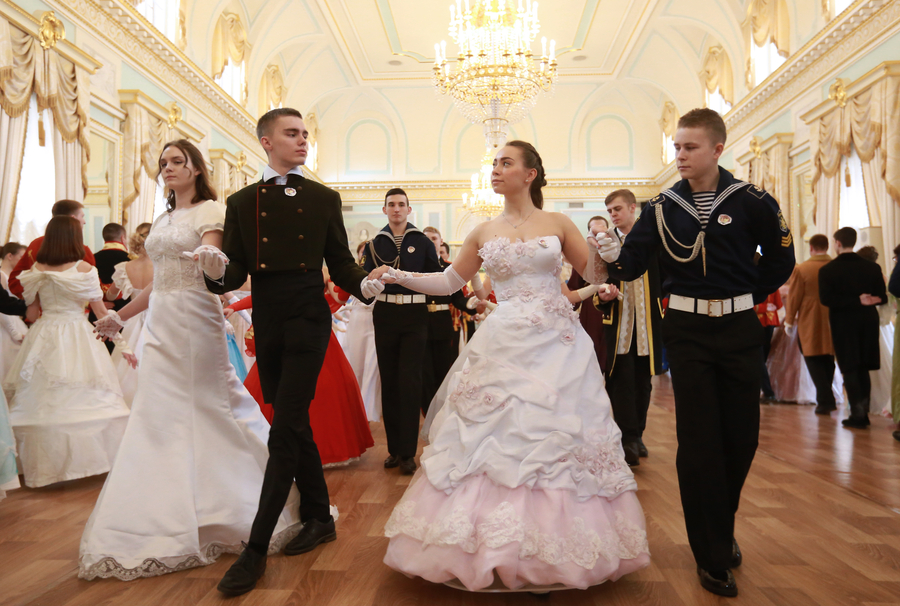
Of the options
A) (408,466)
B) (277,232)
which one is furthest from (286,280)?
(408,466)

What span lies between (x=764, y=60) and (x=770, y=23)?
0.66 m

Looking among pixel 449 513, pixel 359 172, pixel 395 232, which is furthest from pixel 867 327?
pixel 359 172

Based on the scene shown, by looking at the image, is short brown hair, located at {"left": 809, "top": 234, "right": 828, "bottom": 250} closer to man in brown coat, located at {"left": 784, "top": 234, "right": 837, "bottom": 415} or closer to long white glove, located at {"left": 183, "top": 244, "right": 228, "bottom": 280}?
man in brown coat, located at {"left": 784, "top": 234, "right": 837, "bottom": 415}

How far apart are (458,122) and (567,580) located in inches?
689

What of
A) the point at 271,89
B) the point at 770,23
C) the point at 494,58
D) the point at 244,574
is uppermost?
the point at 271,89

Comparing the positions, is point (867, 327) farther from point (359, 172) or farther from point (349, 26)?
point (359, 172)

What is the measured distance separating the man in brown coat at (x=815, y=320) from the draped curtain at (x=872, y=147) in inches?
63.9

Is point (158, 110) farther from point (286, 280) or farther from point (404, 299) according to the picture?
point (286, 280)

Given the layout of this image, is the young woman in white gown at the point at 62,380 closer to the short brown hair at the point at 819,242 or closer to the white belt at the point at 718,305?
the white belt at the point at 718,305

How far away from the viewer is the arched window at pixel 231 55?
11672 millimetres

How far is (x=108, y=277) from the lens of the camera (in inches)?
224

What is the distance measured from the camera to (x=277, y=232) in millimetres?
2580

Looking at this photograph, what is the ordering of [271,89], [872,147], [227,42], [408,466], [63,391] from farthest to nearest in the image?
[271,89], [227,42], [872,147], [408,466], [63,391]

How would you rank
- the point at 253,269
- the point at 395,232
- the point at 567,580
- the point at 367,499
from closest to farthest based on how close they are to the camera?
1. the point at 567,580
2. the point at 253,269
3. the point at 367,499
4. the point at 395,232
